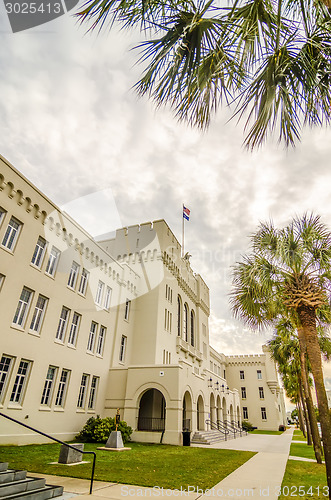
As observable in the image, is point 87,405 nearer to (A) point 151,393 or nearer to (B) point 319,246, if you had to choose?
(A) point 151,393

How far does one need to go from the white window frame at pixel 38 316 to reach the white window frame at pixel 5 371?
5.83ft

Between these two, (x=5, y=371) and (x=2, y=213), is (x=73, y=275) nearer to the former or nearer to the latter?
(x=2, y=213)

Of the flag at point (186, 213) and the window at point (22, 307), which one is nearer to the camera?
the window at point (22, 307)

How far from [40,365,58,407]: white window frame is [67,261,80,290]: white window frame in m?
4.88

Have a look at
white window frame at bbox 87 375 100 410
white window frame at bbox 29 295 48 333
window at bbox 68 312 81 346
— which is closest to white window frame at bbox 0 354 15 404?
white window frame at bbox 29 295 48 333

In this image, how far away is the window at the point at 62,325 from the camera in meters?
17.5

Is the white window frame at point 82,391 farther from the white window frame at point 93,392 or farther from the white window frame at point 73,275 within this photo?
the white window frame at point 73,275

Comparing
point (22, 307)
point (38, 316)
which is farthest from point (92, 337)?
point (22, 307)

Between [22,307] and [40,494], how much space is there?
419 inches

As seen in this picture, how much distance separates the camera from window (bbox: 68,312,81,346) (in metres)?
18.5

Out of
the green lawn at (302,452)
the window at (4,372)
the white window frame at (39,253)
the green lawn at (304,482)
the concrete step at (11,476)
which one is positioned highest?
the white window frame at (39,253)

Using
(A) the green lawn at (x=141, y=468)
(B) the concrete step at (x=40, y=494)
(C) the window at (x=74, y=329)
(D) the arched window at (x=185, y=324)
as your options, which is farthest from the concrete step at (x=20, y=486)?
(D) the arched window at (x=185, y=324)

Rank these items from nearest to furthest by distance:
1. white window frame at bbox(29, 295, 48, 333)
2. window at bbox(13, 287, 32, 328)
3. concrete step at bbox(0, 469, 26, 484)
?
1. concrete step at bbox(0, 469, 26, 484)
2. window at bbox(13, 287, 32, 328)
3. white window frame at bbox(29, 295, 48, 333)

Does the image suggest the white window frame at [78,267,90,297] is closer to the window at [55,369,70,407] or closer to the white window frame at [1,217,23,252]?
the window at [55,369,70,407]
